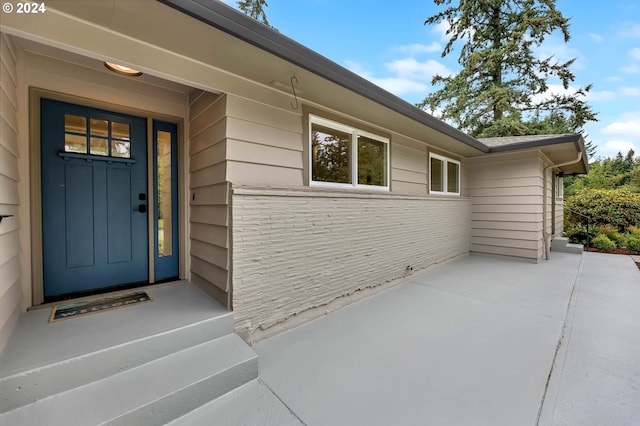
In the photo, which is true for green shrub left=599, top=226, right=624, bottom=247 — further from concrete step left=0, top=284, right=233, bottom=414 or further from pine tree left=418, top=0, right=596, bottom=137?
concrete step left=0, top=284, right=233, bottom=414

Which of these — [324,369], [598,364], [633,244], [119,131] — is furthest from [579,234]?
[119,131]

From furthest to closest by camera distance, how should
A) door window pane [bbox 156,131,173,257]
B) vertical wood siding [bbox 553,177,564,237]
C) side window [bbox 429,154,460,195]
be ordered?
vertical wood siding [bbox 553,177,564,237] → side window [bbox 429,154,460,195] → door window pane [bbox 156,131,173,257]

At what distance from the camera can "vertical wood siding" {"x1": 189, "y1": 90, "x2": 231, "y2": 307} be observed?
2.47 meters

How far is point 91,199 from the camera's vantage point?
2.62 meters

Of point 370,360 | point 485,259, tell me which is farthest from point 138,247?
point 485,259

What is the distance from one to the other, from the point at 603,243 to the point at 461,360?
8.88 m

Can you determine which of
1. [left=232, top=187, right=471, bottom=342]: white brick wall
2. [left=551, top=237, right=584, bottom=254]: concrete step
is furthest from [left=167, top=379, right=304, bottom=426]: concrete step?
[left=551, top=237, right=584, bottom=254]: concrete step

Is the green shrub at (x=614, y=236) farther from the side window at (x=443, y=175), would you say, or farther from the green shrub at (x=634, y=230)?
the side window at (x=443, y=175)

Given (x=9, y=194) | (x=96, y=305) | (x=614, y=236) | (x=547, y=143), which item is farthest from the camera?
(x=614, y=236)

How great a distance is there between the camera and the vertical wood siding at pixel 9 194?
1.69m

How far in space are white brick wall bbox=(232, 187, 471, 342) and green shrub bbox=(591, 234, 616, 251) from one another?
7.02m

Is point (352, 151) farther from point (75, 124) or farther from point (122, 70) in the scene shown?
point (75, 124)

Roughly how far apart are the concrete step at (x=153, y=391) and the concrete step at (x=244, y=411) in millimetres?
46

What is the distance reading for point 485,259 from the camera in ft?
20.5
